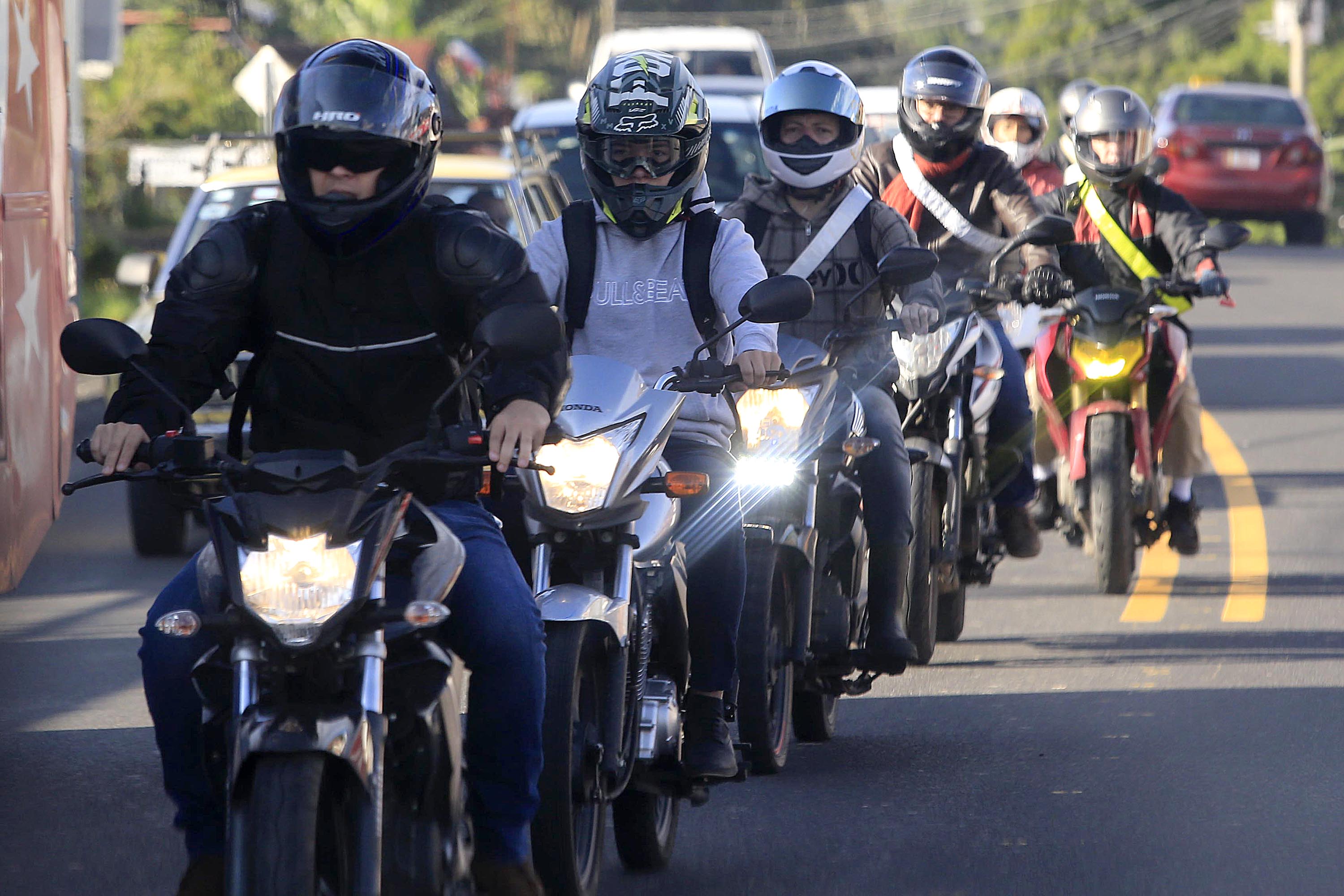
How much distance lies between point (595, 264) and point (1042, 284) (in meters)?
3.36

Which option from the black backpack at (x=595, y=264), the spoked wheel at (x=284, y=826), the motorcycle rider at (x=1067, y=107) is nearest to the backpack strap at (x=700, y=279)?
the black backpack at (x=595, y=264)

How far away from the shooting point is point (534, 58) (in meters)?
69.5

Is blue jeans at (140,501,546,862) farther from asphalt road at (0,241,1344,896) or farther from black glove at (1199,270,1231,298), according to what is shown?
black glove at (1199,270,1231,298)

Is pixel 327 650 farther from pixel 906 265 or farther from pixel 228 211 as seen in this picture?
pixel 228 211

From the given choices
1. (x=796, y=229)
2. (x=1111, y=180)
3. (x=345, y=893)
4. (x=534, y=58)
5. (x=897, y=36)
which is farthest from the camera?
(x=897, y=36)

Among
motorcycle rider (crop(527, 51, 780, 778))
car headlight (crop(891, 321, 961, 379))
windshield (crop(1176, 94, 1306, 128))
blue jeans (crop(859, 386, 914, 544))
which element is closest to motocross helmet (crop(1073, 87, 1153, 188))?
car headlight (crop(891, 321, 961, 379))

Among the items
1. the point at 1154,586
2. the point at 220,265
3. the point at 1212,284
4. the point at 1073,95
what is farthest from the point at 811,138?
the point at 1073,95

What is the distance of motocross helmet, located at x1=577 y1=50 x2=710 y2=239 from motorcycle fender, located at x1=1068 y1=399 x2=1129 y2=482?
384 centimetres

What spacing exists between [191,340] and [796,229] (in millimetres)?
2972

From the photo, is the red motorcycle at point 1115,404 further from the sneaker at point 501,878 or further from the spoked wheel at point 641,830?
the sneaker at point 501,878

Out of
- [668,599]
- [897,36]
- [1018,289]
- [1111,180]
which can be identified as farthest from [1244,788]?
[897,36]

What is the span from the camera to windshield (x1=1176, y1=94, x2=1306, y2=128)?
1155 inches

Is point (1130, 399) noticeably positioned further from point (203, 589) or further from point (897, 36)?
point (897, 36)

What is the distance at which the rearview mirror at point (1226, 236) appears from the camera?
28.9ft
